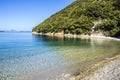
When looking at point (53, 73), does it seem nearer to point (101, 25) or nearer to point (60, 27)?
point (101, 25)

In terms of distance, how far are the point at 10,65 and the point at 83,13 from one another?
78.3 metres

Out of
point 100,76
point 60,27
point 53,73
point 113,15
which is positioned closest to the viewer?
point 100,76

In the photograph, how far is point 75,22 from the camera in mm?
93812

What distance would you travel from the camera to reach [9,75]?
18.3 metres

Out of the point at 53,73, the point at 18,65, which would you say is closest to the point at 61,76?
the point at 53,73

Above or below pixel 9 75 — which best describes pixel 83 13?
above

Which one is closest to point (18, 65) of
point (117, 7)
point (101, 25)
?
point (101, 25)

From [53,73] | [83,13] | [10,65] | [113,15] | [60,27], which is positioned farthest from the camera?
[60,27]

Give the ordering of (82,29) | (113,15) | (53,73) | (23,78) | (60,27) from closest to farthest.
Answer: (23,78), (53,73), (113,15), (82,29), (60,27)

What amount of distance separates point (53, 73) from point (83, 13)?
81.0m

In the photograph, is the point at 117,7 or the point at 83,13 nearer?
the point at 117,7

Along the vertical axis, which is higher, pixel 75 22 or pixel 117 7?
pixel 117 7

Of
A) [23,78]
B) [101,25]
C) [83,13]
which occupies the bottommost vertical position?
[23,78]

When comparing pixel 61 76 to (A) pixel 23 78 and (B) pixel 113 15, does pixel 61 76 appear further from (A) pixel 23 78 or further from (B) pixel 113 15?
(B) pixel 113 15
